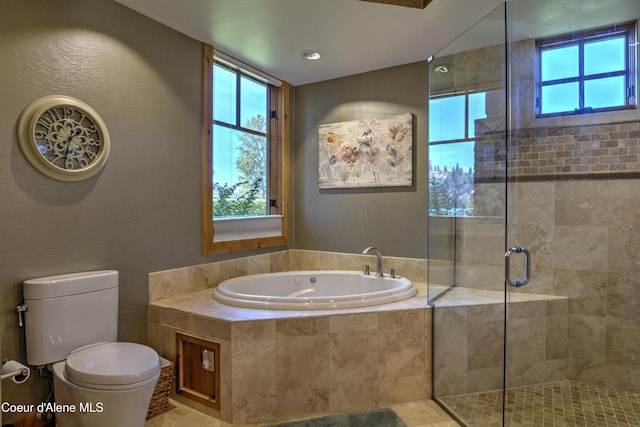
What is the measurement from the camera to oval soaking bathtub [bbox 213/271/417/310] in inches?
91.4

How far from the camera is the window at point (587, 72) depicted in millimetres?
2396

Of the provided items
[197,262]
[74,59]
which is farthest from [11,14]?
[197,262]

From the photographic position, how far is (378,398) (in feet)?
7.53

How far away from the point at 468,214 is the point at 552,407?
127cm

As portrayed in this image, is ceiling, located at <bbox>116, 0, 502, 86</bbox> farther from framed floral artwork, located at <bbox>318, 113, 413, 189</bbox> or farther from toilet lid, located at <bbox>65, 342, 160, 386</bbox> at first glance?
toilet lid, located at <bbox>65, 342, 160, 386</bbox>

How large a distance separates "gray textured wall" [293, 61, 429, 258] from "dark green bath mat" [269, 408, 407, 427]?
1.40 meters

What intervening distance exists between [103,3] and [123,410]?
7.32ft

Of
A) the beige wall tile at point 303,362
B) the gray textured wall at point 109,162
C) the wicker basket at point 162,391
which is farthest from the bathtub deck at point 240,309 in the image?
the wicker basket at point 162,391

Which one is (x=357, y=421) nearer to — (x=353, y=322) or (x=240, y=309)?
(x=353, y=322)

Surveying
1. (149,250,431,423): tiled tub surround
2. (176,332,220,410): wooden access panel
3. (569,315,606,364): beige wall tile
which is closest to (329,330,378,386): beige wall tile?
(149,250,431,423): tiled tub surround

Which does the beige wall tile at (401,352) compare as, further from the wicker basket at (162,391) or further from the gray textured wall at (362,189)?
the wicker basket at (162,391)

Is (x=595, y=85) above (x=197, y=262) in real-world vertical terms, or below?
above

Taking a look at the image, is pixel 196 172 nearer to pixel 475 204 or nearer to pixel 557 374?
pixel 475 204

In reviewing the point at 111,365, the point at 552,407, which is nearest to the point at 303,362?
the point at 111,365
